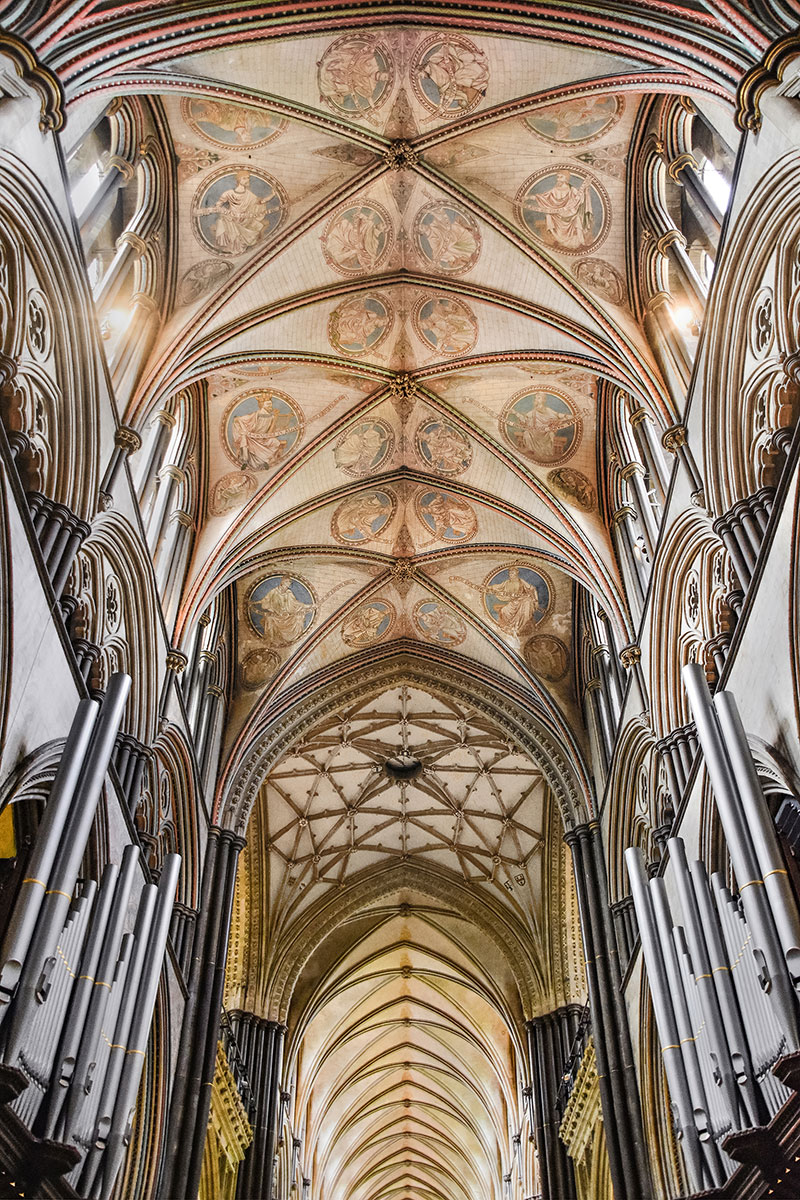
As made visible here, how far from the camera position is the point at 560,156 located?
13.6 metres

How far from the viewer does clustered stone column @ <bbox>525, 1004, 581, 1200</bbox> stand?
18.3 metres

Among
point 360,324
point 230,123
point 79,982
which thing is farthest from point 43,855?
point 360,324

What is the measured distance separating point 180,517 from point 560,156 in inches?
284

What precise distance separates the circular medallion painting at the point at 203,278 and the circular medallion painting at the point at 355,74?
253 centimetres

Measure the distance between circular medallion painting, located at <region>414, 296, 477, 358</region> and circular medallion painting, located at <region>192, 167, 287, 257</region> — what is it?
263 centimetres

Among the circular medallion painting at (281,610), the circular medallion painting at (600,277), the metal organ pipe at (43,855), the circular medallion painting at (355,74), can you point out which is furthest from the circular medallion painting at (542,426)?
the metal organ pipe at (43,855)

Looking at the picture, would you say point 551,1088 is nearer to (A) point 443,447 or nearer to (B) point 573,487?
(B) point 573,487

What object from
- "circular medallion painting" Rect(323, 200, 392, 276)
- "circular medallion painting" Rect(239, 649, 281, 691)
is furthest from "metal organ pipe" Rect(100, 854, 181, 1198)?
"circular medallion painting" Rect(323, 200, 392, 276)

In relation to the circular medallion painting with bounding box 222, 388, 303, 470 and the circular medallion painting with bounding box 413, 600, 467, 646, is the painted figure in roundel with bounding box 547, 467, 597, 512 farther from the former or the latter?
the circular medallion painting with bounding box 222, 388, 303, 470

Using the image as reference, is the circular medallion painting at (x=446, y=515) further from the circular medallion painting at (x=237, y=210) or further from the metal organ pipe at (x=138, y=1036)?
the metal organ pipe at (x=138, y=1036)

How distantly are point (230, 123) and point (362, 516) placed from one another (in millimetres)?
6918

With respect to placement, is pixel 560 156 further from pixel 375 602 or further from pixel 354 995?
pixel 354 995

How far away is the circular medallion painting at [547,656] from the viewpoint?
1886cm

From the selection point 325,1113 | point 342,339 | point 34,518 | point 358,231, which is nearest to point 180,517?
point 342,339
